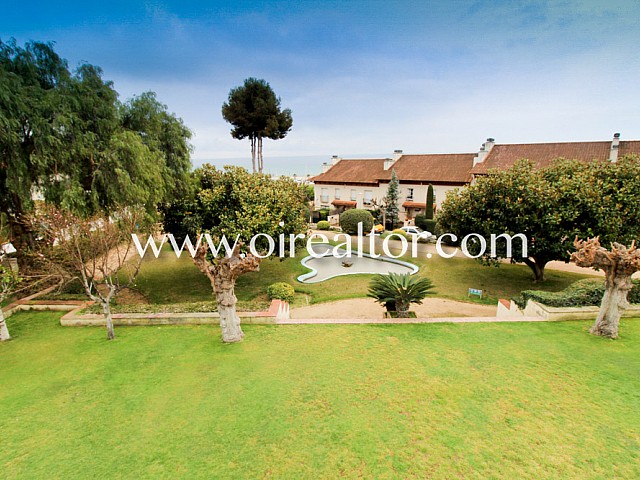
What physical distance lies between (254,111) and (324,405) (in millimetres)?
39169

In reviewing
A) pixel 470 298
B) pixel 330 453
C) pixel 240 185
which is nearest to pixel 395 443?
pixel 330 453

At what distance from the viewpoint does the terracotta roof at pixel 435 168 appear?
1426 inches

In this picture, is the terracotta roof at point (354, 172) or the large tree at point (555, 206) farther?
the terracotta roof at point (354, 172)

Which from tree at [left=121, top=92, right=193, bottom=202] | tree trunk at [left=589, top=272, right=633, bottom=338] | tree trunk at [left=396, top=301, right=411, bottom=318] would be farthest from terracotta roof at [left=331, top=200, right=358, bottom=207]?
tree trunk at [left=589, top=272, right=633, bottom=338]

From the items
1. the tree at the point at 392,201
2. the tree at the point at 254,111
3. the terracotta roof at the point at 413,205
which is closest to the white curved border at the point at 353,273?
the tree at the point at 392,201

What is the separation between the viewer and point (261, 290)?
1786 centimetres

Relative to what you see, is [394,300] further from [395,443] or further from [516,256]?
[516,256]

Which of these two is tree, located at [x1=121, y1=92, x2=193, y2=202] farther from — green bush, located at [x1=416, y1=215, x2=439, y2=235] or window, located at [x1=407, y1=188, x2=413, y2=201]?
window, located at [x1=407, y1=188, x2=413, y2=201]

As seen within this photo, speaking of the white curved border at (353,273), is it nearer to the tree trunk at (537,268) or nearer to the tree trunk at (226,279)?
the tree trunk at (537,268)

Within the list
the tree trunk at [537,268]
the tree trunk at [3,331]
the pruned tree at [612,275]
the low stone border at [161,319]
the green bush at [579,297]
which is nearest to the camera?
the pruned tree at [612,275]

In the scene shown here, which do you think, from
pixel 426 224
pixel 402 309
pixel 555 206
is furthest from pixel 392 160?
Answer: pixel 402 309

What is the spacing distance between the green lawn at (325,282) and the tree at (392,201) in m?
14.3

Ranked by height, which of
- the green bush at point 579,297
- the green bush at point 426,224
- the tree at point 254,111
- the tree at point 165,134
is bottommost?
the green bush at point 579,297

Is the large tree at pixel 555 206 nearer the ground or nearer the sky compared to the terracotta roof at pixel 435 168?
nearer the ground
